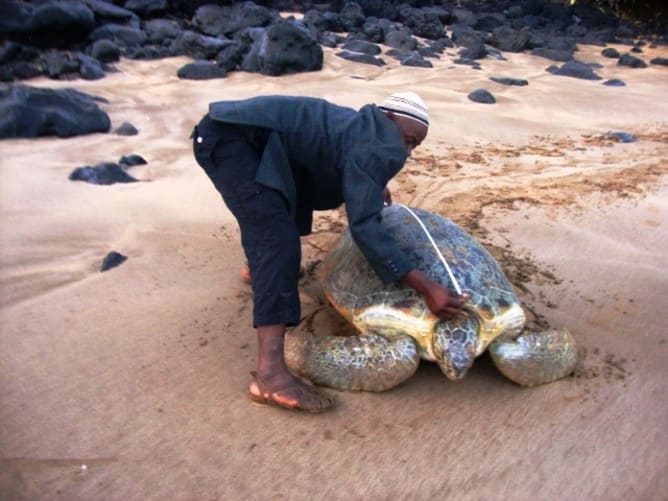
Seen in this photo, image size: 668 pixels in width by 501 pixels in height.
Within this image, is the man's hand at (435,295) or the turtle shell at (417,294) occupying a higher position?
the man's hand at (435,295)

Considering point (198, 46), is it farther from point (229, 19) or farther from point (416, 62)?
point (416, 62)

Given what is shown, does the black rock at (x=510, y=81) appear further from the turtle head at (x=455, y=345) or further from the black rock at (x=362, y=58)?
the turtle head at (x=455, y=345)

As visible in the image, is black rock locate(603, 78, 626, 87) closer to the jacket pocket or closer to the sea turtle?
the sea turtle

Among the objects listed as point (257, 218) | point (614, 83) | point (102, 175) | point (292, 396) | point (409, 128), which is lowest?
point (614, 83)

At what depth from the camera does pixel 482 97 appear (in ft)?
21.4

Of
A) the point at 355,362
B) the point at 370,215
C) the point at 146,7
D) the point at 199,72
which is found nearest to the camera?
the point at 370,215

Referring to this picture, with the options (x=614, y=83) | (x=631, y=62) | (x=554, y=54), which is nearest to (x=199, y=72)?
(x=614, y=83)

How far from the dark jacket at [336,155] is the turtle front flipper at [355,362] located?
0.24m

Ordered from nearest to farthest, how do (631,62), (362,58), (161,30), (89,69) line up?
(89,69) < (362,58) < (161,30) < (631,62)

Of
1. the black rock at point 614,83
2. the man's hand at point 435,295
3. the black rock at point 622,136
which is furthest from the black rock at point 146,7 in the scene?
the man's hand at point 435,295

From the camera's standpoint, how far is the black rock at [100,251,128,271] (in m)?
2.64

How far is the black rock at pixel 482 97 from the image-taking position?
6.49 metres

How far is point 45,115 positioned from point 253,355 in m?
3.50

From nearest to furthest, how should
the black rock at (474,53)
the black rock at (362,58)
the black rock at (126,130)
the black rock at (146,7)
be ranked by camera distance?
the black rock at (126,130) < the black rock at (362,58) < the black rock at (474,53) < the black rock at (146,7)
